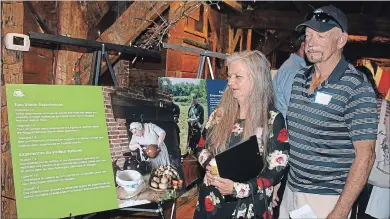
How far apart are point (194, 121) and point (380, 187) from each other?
1.46m

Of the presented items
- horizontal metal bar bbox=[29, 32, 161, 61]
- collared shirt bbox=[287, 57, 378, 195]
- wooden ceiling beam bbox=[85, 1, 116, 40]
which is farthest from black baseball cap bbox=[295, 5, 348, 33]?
wooden ceiling beam bbox=[85, 1, 116, 40]

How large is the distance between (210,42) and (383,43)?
4.02 meters

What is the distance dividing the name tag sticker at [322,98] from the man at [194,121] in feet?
3.95

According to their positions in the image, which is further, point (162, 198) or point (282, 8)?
point (282, 8)

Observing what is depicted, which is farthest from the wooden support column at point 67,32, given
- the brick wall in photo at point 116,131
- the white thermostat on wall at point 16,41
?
the brick wall in photo at point 116,131

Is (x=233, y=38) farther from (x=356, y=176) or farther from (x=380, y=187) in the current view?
(x=356, y=176)

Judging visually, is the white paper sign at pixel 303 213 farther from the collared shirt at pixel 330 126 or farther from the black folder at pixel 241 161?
the black folder at pixel 241 161

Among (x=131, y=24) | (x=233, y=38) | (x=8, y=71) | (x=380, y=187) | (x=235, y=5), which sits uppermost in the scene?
(x=235, y=5)

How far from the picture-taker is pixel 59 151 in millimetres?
1729

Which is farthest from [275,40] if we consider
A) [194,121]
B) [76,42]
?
[76,42]

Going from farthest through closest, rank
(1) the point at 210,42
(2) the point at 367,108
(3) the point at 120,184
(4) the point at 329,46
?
(1) the point at 210,42 < (3) the point at 120,184 < (4) the point at 329,46 < (2) the point at 367,108

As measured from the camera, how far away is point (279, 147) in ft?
5.71

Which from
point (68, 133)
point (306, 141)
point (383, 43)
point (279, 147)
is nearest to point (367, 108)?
point (306, 141)

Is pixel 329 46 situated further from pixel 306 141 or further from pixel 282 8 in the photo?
pixel 282 8
